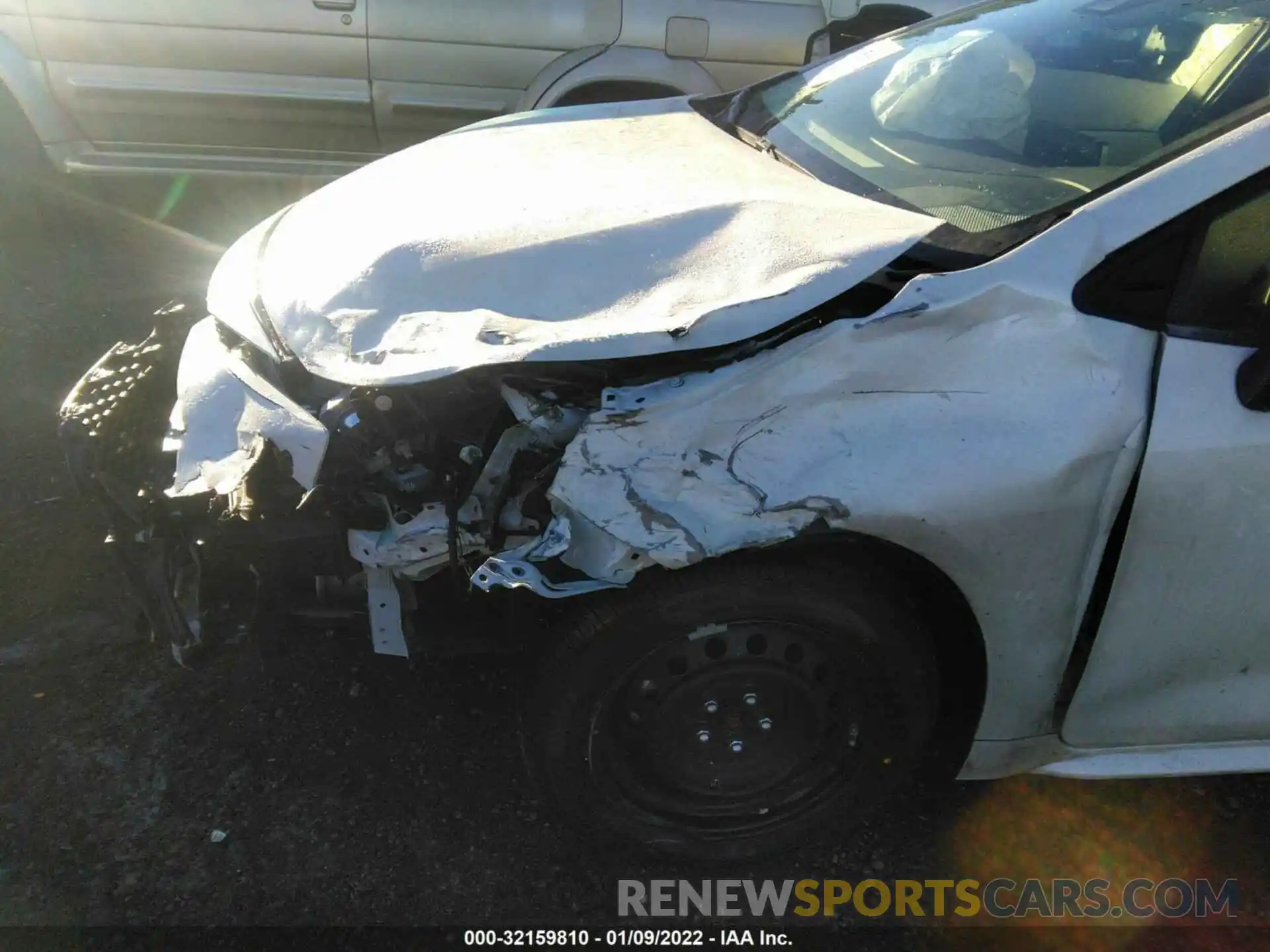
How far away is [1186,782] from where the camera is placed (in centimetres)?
236

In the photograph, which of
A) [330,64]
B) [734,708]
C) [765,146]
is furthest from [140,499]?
[330,64]

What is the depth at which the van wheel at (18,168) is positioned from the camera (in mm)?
4547

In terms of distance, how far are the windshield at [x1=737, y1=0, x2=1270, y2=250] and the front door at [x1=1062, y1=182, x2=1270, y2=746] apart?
0.25 meters

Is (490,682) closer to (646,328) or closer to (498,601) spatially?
(498,601)

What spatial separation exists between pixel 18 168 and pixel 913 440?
5149mm

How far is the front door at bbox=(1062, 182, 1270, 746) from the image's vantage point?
1646 millimetres

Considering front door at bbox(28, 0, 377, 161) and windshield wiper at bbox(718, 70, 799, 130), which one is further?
Answer: front door at bbox(28, 0, 377, 161)

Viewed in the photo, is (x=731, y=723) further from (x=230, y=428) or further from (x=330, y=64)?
(x=330, y=64)

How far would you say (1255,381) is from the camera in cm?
163

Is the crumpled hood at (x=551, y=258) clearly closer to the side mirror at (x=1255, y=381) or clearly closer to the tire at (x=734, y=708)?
the tire at (x=734, y=708)

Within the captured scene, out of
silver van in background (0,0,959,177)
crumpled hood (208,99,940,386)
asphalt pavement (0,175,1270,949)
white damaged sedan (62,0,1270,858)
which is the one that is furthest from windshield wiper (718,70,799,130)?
asphalt pavement (0,175,1270,949)

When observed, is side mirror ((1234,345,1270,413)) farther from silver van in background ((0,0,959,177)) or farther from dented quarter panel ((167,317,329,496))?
silver van in background ((0,0,959,177))

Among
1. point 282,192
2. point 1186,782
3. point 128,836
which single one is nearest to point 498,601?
point 128,836

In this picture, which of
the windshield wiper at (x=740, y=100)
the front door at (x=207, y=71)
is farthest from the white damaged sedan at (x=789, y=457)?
the front door at (x=207, y=71)
